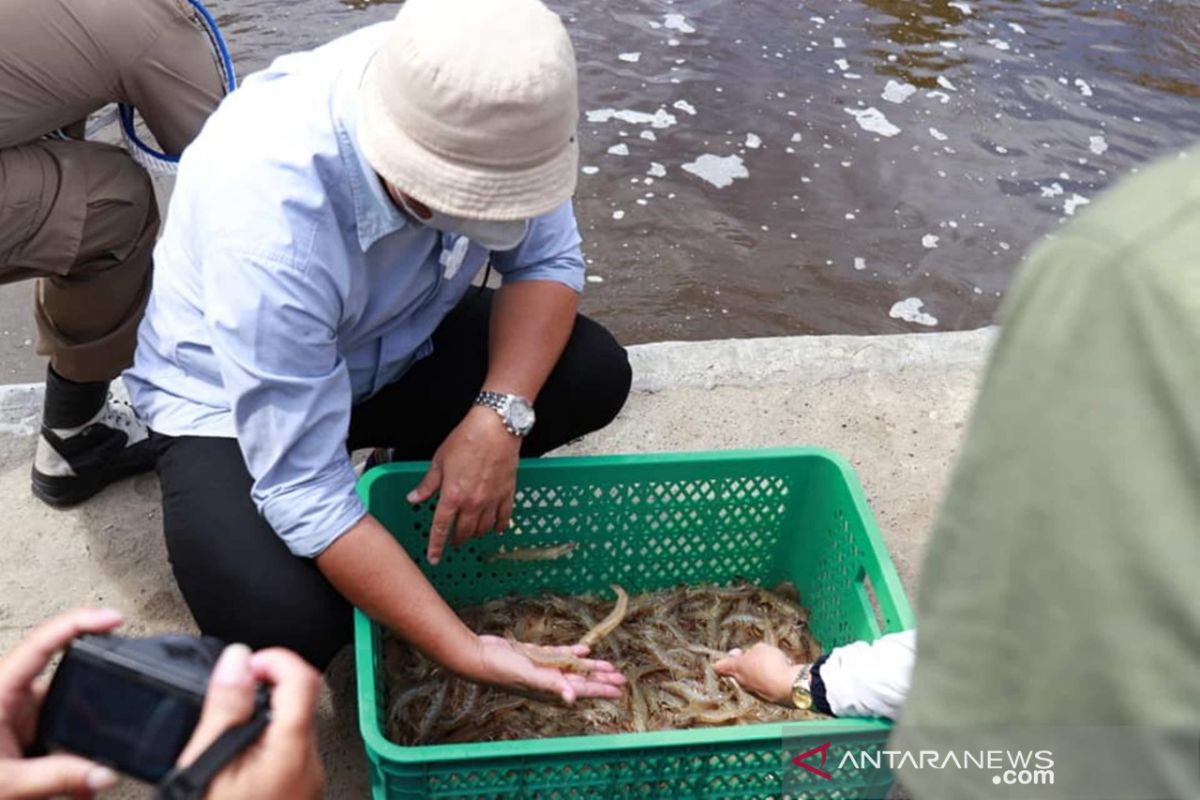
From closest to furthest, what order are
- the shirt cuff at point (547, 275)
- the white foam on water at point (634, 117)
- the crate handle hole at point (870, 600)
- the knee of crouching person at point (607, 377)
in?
the crate handle hole at point (870, 600) < the shirt cuff at point (547, 275) < the knee of crouching person at point (607, 377) < the white foam on water at point (634, 117)

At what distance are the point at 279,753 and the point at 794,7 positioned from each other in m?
5.48

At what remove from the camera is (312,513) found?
176 cm

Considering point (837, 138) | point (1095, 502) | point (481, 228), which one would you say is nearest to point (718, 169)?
Answer: point (837, 138)

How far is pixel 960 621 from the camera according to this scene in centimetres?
73

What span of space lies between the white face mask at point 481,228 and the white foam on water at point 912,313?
2.46 meters

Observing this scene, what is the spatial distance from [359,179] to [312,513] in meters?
0.55

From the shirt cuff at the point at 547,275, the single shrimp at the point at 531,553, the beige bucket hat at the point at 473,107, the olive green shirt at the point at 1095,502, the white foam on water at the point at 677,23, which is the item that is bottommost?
the white foam on water at the point at 677,23

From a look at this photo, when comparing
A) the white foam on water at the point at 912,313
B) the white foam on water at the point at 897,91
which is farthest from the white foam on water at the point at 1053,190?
the white foam on water at the point at 912,313

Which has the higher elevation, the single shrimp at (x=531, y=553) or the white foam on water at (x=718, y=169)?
the single shrimp at (x=531, y=553)

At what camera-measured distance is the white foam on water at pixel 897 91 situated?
5109mm

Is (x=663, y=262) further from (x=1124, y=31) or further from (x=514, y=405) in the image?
(x=1124, y=31)

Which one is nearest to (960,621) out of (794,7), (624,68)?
(624,68)

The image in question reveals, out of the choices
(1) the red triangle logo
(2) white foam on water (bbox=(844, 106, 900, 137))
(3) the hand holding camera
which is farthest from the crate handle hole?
(2) white foam on water (bbox=(844, 106, 900, 137))

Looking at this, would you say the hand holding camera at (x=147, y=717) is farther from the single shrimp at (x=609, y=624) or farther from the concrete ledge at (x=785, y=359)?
the concrete ledge at (x=785, y=359)
